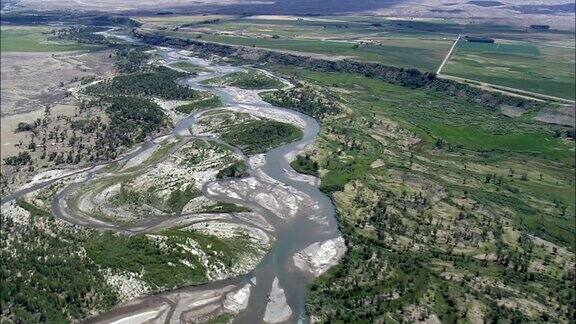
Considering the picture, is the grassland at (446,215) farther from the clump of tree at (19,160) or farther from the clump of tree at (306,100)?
the clump of tree at (19,160)

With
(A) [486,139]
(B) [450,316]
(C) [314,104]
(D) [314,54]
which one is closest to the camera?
(B) [450,316]

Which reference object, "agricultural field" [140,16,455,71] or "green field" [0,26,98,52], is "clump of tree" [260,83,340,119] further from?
"green field" [0,26,98,52]

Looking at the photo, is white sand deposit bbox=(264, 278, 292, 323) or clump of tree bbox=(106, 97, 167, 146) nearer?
white sand deposit bbox=(264, 278, 292, 323)

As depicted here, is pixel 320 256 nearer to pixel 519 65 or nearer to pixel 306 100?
pixel 306 100

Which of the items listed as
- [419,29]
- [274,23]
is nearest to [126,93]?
[274,23]

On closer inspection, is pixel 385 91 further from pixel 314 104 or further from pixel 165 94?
pixel 165 94

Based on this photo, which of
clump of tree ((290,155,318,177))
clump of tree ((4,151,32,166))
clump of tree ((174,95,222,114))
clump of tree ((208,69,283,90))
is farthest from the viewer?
clump of tree ((208,69,283,90))

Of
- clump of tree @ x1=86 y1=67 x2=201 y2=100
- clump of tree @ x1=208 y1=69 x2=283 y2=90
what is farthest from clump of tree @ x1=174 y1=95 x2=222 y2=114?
clump of tree @ x1=208 y1=69 x2=283 y2=90
